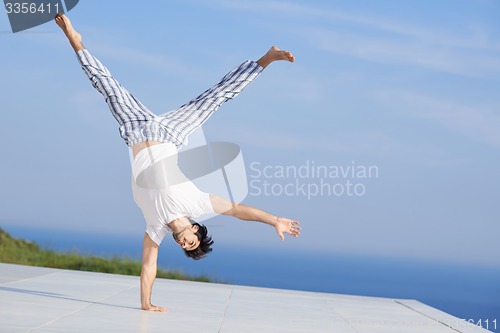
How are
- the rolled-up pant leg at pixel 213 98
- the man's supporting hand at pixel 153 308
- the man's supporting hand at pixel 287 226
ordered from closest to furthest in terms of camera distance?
the man's supporting hand at pixel 287 226 → the man's supporting hand at pixel 153 308 → the rolled-up pant leg at pixel 213 98

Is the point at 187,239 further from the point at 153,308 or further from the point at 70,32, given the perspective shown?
the point at 70,32

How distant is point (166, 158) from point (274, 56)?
4.28 ft

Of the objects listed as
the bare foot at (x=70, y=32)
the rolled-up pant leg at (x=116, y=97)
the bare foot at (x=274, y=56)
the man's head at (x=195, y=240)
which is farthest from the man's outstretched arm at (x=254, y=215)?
the bare foot at (x=70, y=32)

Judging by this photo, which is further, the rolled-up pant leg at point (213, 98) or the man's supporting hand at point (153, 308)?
the rolled-up pant leg at point (213, 98)

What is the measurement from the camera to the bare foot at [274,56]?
6367 mm

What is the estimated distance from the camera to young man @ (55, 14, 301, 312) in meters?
5.82

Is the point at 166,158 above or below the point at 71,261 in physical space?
above

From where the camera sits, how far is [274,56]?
257 inches

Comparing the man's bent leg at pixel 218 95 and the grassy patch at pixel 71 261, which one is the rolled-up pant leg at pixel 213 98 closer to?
the man's bent leg at pixel 218 95

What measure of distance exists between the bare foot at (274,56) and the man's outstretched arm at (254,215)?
1.38 meters

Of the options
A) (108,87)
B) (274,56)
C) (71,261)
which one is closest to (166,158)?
(108,87)

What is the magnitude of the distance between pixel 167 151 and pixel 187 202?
0.48 metres

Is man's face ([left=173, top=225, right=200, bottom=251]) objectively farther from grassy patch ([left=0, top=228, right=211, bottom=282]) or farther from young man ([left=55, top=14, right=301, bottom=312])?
grassy patch ([left=0, top=228, right=211, bottom=282])

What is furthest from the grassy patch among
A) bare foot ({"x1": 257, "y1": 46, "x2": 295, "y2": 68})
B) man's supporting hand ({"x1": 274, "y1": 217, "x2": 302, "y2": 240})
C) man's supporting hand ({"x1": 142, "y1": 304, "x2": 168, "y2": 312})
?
man's supporting hand ({"x1": 274, "y1": 217, "x2": 302, "y2": 240})
